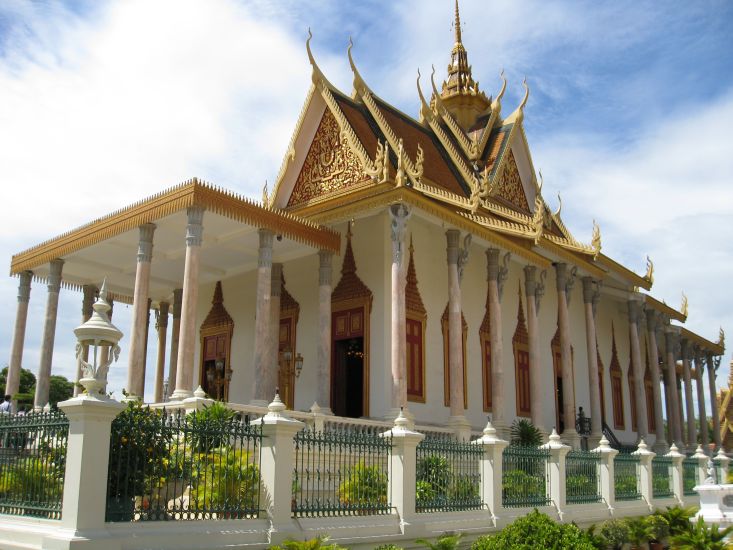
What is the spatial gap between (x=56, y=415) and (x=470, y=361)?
11.7 m

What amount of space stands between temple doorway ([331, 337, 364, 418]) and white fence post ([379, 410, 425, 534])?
278 inches

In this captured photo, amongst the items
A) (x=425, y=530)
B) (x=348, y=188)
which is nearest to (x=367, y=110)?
(x=348, y=188)

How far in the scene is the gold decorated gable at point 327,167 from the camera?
16281mm

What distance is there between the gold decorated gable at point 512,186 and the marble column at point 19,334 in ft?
36.3

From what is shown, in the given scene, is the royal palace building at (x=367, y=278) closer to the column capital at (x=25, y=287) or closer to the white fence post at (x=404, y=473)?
the column capital at (x=25, y=287)

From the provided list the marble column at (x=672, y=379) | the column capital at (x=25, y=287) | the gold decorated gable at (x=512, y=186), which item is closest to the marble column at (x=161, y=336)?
the column capital at (x=25, y=287)

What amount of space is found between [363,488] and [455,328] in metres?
7.09

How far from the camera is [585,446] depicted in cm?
2003

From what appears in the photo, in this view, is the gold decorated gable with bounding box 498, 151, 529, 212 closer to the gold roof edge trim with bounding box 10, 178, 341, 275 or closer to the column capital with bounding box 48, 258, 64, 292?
the gold roof edge trim with bounding box 10, 178, 341, 275

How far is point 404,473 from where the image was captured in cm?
905

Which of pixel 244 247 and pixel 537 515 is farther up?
pixel 244 247

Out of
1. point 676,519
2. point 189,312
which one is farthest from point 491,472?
point 189,312

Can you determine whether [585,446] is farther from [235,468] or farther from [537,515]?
[235,468]

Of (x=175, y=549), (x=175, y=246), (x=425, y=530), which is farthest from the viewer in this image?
(x=175, y=246)
